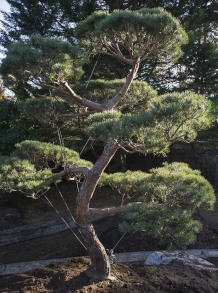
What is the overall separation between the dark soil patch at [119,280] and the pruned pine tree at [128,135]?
7.3 inches

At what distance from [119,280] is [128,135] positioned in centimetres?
146

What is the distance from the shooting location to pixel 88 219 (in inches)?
96.9

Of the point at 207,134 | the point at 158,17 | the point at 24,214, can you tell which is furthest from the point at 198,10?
the point at 24,214

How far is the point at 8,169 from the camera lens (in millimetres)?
Result: 2395

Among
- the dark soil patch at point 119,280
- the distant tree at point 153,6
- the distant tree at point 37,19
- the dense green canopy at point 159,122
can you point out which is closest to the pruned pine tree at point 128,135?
the dense green canopy at point 159,122

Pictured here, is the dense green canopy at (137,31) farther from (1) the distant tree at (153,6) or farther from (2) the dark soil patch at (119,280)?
(1) the distant tree at (153,6)

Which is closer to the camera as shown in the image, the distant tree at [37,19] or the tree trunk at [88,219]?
the tree trunk at [88,219]

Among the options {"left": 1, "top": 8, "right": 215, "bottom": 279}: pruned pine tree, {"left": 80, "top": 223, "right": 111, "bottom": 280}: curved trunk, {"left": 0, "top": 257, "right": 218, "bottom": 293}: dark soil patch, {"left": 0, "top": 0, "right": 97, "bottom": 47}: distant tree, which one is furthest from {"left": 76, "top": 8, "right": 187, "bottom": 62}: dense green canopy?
{"left": 0, "top": 0, "right": 97, "bottom": 47}: distant tree

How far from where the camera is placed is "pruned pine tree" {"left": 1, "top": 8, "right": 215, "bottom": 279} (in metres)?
1.84

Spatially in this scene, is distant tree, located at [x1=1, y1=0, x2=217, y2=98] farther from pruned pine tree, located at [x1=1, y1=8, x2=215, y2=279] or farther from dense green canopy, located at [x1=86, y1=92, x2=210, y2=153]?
dense green canopy, located at [x1=86, y1=92, x2=210, y2=153]

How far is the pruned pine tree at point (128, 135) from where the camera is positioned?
184 cm

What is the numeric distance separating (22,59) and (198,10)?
5039 millimetres

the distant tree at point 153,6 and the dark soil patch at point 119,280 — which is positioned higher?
the distant tree at point 153,6

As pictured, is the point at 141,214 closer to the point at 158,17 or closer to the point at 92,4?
the point at 158,17
